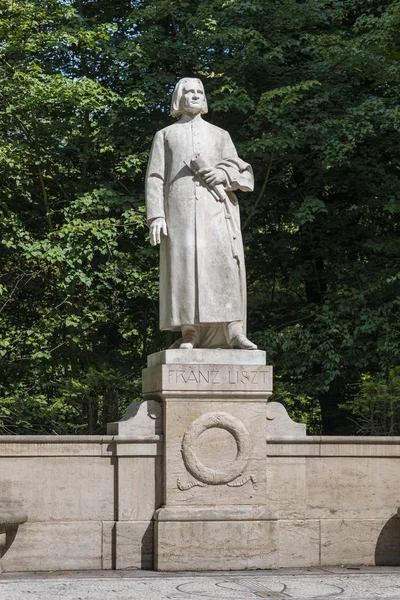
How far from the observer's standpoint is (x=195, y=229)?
9.79 metres

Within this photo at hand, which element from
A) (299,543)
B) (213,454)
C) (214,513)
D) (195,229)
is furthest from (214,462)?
(195,229)

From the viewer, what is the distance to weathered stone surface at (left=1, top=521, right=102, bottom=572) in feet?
30.2

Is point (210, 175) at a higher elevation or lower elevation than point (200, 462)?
higher

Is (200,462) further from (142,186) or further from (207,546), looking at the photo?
(142,186)

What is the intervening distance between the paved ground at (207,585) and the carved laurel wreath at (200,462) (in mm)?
802

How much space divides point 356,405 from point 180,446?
5.39 meters

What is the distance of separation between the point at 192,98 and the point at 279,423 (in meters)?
2.98

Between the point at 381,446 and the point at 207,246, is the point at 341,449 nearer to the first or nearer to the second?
the point at 381,446

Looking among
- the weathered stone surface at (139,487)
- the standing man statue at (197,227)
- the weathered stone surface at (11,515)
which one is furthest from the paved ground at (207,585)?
the standing man statue at (197,227)

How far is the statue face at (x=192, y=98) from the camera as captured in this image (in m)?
10.1

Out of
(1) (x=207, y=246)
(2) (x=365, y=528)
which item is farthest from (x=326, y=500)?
(1) (x=207, y=246)

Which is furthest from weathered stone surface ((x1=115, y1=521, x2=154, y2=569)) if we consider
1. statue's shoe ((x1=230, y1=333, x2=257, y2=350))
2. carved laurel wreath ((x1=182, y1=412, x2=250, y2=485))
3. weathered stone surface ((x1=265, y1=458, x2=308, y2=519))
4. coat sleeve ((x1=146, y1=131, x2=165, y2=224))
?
coat sleeve ((x1=146, y1=131, x2=165, y2=224))

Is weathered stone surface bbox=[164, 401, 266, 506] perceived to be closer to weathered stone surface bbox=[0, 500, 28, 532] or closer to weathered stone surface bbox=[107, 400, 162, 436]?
weathered stone surface bbox=[107, 400, 162, 436]

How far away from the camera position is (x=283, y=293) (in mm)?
19469
